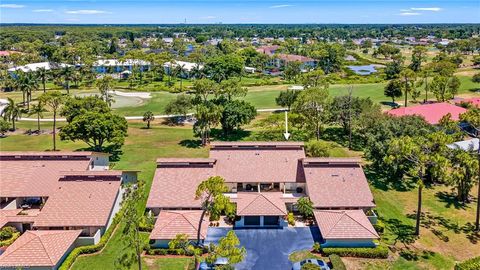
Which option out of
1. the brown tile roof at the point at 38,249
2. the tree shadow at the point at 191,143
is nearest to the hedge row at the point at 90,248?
the brown tile roof at the point at 38,249

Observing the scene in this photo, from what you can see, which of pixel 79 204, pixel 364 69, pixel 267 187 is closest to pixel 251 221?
pixel 267 187

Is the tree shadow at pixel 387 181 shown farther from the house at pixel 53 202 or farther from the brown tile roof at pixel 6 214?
the brown tile roof at pixel 6 214

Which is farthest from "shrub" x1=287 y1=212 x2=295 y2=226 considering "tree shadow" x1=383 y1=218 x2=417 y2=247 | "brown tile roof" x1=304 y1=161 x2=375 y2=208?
"tree shadow" x1=383 y1=218 x2=417 y2=247

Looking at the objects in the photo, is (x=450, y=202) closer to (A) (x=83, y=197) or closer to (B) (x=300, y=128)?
(B) (x=300, y=128)

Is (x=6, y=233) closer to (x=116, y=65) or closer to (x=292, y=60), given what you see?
(x=116, y=65)

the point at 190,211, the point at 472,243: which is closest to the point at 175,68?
the point at 190,211
